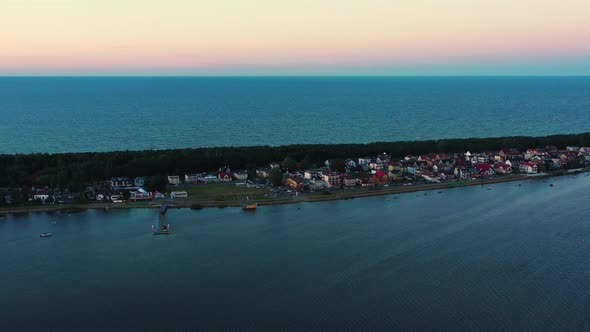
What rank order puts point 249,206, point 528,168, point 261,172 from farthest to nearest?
point 528,168 < point 261,172 < point 249,206

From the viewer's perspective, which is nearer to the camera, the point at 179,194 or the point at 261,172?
the point at 179,194

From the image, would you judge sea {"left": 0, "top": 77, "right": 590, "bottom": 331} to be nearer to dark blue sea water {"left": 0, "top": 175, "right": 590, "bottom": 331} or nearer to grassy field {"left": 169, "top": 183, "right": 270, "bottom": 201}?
dark blue sea water {"left": 0, "top": 175, "right": 590, "bottom": 331}

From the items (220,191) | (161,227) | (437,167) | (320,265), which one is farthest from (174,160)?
(320,265)

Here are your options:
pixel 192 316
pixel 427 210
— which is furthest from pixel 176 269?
pixel 427 210

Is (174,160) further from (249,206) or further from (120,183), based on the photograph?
(249,206)

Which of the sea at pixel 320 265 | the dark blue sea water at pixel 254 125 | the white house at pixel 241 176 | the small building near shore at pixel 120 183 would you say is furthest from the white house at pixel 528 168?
the small building near shore at pixel 120 183

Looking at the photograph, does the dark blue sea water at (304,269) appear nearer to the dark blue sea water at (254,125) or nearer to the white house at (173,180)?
the white house at (173,180)
